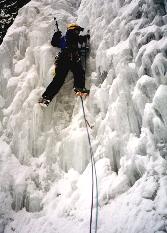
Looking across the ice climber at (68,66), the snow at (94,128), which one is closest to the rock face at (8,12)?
the snow at (94,128)

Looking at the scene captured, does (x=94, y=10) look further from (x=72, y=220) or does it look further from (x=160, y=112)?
(x=72, y=220)

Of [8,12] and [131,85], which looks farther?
[8,12]

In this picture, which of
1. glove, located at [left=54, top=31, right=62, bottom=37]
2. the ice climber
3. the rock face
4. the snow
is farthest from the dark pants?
the rock face

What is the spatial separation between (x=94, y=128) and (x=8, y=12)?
16.0ft

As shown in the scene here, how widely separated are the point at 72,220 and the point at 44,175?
121 centimetres

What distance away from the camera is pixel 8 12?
9195 mm

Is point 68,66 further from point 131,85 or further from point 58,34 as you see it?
point 131,85

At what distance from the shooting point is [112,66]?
633cm

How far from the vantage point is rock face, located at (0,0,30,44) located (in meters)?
9.06

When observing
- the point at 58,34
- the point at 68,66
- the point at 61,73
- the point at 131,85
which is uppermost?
the point at 58,34

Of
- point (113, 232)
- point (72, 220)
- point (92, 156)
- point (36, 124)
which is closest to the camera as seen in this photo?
point (113, 232)

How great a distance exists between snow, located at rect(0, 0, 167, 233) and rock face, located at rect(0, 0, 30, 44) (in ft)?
3.57

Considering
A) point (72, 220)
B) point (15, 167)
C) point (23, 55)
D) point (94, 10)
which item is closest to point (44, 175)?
point (15, 167)

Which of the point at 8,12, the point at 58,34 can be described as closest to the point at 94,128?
the point at 58,34
